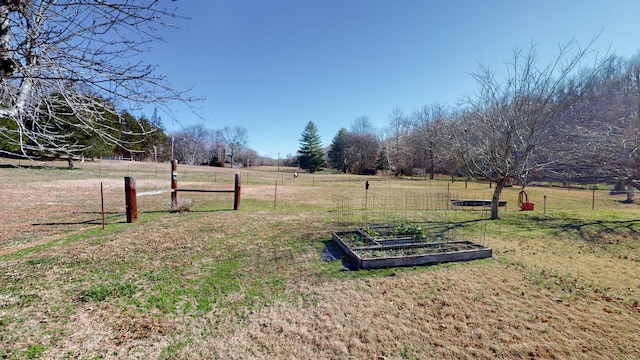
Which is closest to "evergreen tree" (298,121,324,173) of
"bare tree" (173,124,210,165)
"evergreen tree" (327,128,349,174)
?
"evergreen tree" (327,128,349,174)

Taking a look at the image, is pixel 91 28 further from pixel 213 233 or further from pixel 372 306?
pixel 213 233

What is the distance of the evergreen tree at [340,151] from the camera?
60419 mm

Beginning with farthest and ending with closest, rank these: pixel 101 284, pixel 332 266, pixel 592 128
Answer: pixel 592 128 → pixel 332 266 → pixel 101 284

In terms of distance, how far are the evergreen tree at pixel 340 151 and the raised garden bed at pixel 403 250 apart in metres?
54.2

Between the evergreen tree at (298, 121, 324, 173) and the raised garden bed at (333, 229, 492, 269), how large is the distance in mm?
51989

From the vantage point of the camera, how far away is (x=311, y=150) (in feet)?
192

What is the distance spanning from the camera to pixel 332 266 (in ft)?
15.8

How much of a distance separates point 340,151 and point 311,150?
294 inches

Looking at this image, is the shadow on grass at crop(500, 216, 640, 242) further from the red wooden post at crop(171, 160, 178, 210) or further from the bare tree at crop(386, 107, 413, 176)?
the bare tree at crop(386, 107, 413, 176)

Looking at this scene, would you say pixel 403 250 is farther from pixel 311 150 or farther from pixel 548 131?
pixel 311 150

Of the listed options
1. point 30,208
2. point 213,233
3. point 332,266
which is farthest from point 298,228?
point 30,208

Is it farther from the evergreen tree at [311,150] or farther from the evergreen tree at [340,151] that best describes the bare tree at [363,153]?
the evergreen tree at [311,150]

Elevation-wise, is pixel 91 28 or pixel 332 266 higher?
pixel 91 28

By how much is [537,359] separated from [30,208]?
14103mm
